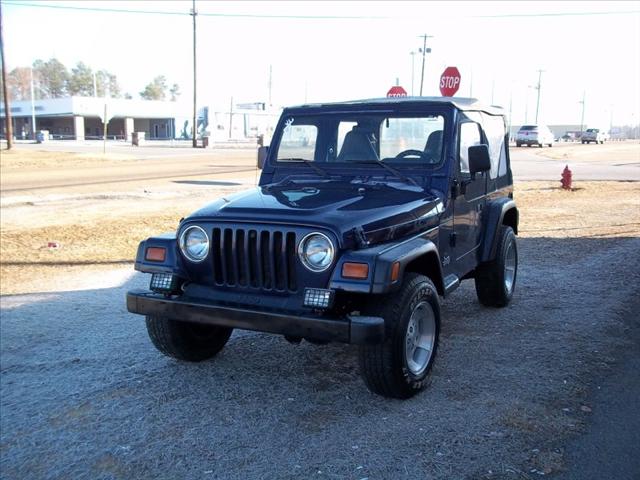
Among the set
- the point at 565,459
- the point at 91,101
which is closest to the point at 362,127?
the point at 565,459

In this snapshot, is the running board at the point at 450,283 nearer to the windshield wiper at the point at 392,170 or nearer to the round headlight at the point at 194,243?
the windshield wiper at the point at 392,170

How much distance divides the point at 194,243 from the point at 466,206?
7.76 feet

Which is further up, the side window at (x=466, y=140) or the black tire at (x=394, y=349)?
the side window at (x=466, y=140)

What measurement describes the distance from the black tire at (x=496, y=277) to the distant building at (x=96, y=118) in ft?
238

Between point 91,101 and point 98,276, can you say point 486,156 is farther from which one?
point 91,101

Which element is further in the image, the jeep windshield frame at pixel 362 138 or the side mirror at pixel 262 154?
the side mirror at pixel 262 154

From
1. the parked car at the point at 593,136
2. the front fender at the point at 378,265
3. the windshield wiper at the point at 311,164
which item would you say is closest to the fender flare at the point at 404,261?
the front fender at the point at 378,265

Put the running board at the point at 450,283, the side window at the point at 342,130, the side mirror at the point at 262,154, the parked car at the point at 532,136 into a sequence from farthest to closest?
the parked car at the point at 532,136 → the side mirror at the point at 262,154 → the side window at the point at 342,130 → the running board at the point at 450,283

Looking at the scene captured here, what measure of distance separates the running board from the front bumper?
1.19 meters

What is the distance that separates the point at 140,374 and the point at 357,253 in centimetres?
208

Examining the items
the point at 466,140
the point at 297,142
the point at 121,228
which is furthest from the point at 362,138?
the point at 121,228

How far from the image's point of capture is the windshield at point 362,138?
5.12 meters

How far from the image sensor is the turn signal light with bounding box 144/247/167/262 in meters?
4.46

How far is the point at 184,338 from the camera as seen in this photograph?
475 centimetres
